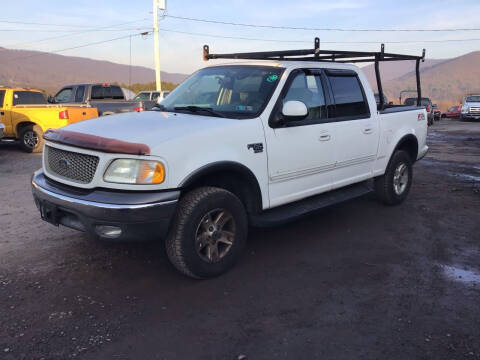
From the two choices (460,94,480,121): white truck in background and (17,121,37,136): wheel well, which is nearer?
(17,121,37,136): wheel well

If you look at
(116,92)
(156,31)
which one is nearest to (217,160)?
(116,92)

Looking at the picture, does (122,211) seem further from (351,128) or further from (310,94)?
(351,128)

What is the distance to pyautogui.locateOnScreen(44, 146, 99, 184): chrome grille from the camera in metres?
3.51

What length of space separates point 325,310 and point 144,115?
247cm

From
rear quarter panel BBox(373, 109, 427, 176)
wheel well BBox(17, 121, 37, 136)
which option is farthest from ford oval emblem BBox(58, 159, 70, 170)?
wheel well BBox(17, 121, 37, 136)

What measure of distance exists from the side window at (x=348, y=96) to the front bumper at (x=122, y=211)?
2509 millimetres

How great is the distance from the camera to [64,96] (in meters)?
14.8

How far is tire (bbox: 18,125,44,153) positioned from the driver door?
956 centimetres

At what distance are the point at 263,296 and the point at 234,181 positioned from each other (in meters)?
1.08

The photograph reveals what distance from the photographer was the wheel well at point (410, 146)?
6224mm

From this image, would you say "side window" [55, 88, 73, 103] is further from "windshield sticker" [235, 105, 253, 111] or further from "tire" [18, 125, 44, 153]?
"windshield sticker" [235, 105, 253, 111]

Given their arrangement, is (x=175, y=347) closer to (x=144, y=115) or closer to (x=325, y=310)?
(x=325, y=310)

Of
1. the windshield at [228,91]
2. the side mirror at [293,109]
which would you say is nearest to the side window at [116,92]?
the windshield at [228,91]

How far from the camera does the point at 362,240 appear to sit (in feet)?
16.1
